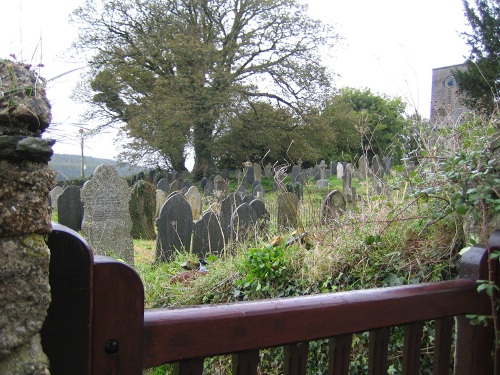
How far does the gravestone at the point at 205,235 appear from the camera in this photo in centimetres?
795

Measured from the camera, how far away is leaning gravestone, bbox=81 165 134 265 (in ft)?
26.4

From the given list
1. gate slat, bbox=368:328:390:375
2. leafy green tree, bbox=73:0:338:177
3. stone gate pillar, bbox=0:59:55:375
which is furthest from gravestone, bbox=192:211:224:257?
leafy green tree, bbox=73:0:338:177

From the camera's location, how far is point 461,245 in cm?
329

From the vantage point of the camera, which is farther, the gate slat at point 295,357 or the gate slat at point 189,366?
the gate slat at point 295,357

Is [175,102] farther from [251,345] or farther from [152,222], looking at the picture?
[251,345]

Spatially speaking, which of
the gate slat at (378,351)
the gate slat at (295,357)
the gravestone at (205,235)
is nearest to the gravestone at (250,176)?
the gravestone at (205,235)

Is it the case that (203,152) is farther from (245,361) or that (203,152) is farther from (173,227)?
(245,361)

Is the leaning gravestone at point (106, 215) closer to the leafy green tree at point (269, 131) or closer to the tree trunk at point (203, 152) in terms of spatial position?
the leafy green tree at point (269, 131)

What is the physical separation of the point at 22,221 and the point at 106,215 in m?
7.63

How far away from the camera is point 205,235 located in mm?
8055

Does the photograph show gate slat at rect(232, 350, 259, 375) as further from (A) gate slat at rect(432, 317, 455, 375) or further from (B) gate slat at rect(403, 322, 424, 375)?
(A) gate slat at rect(432, 317, 455, 375)

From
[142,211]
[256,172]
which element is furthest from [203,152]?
[142,211]

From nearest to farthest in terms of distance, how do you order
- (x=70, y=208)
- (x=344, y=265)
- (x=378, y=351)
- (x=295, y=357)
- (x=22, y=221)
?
(x=22, y=221), (x=295, y=357), (x=378, y=351), (x=344, y=265), (x=70, y=208)

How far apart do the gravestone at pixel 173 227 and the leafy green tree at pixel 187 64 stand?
14.6 meters
